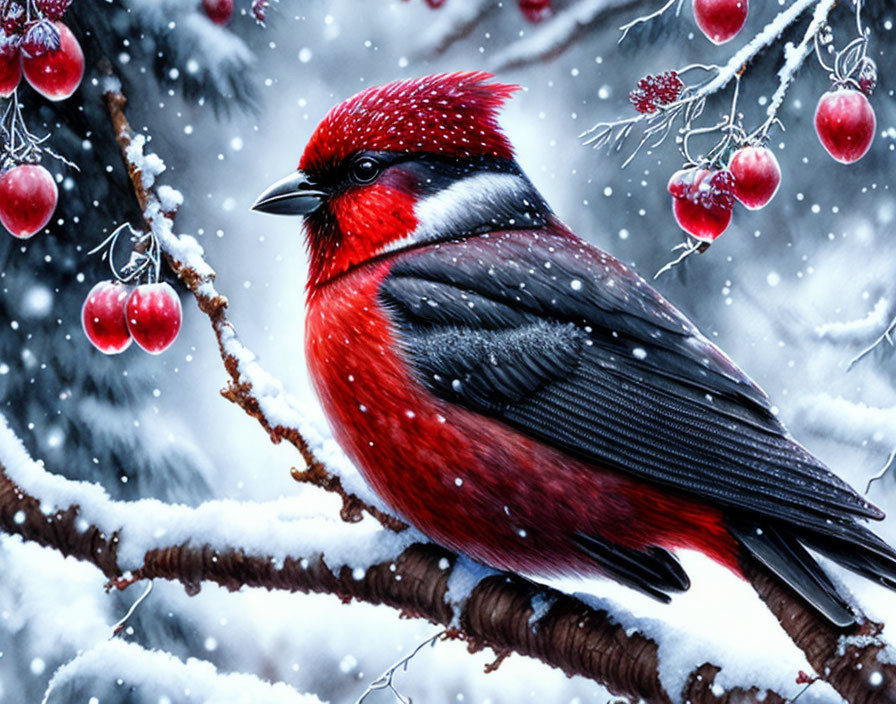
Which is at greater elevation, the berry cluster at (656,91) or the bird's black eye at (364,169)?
the berry cluster at (656,91)

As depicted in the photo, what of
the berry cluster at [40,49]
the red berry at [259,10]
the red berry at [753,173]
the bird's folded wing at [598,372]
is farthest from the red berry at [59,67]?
the red berry at [753,173]

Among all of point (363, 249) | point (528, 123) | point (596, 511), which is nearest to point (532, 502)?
point (596, 511)

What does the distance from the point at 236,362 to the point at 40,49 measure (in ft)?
1.50

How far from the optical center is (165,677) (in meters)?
1.38

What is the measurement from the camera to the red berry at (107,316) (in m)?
1.34

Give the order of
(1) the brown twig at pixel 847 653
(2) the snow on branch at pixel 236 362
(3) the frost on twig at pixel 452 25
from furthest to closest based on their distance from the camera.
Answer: (3) the frost on twig at pixel 452 25 < (2) the snow on branch at pixel 236 362 < (1) the brown twig at pixel 847 653

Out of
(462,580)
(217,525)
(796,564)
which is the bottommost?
(796,564)

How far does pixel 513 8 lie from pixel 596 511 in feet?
2.23

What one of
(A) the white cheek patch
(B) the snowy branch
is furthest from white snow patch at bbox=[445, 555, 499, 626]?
(A) the white cheek patch

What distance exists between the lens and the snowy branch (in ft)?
3.84

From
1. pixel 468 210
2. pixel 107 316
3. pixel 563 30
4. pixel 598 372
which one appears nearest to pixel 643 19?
pixel 563 30

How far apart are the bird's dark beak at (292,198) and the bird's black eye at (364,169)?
0.05 meters

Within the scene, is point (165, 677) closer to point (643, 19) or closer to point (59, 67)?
point (59, 67)

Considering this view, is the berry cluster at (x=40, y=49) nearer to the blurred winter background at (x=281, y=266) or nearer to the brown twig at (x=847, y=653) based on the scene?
the blurred winter background at (x=281, y=266)
